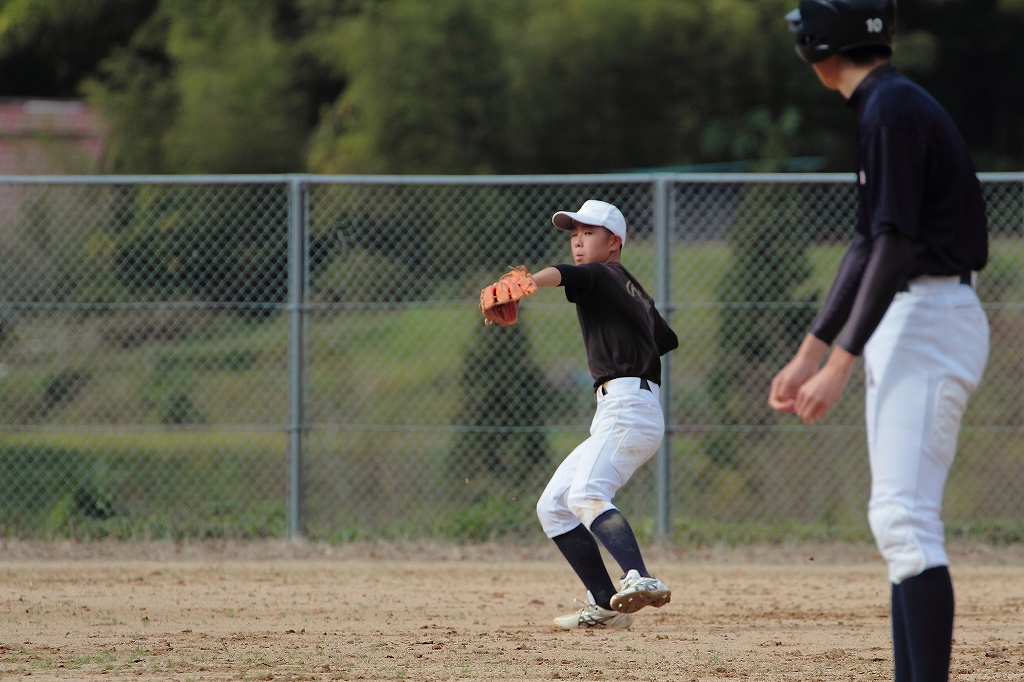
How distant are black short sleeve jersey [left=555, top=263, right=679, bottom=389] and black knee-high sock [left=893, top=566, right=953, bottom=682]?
220cm

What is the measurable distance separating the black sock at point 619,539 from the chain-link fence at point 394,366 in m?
2.99

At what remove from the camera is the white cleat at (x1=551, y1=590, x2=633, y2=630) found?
547cm

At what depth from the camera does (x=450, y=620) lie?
5.84m

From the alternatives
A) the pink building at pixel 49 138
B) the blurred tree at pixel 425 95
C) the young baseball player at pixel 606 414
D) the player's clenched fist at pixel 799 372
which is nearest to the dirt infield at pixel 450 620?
the young baseball player at pixel 606 414

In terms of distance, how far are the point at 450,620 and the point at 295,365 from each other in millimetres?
2885

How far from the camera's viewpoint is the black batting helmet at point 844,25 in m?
3.28

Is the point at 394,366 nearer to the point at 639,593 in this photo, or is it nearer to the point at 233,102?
the point at 639,593

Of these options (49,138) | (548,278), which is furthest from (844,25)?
(49,138)

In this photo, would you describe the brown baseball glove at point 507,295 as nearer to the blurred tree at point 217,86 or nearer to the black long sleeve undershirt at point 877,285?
the black long sleeve undershirt at point 877,285

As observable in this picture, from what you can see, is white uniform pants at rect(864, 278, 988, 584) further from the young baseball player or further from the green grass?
the green grass

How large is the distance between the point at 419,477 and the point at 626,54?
77.4ft

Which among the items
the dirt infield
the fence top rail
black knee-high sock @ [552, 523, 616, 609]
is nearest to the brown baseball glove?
black knee-high sock @ [552, 523, 616, 609]

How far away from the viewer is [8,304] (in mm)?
8195

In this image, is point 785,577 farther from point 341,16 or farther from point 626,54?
point 341,16
